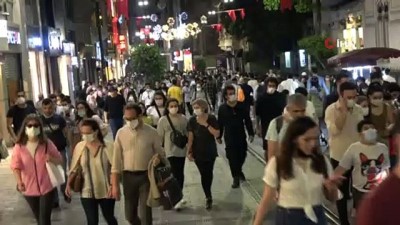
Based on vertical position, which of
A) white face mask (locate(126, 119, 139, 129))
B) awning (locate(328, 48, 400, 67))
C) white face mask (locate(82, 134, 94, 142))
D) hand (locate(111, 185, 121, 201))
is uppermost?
awning (locate(328, 48, 400, 67))

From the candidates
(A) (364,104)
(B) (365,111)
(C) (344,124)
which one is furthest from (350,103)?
(A) (364,104)

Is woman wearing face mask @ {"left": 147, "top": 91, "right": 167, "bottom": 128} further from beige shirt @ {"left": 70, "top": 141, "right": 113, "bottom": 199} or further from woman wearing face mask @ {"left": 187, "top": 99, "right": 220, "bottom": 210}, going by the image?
beige shirt @ {"left": 70, "top": 141, "right": 113, "bottom": 199}

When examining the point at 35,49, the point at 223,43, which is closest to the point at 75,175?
the point at 35,49

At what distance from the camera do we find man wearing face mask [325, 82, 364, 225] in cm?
849

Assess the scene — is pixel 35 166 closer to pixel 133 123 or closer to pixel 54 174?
pixel 54 174

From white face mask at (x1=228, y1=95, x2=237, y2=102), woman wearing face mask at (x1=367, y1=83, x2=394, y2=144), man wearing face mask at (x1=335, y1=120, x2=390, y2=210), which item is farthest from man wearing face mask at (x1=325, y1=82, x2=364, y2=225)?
white face mask at (x1=228, y1=95, x2=237, y2=102)

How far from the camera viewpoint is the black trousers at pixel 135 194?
843 cm

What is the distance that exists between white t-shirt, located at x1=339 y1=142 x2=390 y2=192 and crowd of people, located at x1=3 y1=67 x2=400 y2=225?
1cm

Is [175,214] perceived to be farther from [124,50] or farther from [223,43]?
[223,43]

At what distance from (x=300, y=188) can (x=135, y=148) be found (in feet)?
11.7

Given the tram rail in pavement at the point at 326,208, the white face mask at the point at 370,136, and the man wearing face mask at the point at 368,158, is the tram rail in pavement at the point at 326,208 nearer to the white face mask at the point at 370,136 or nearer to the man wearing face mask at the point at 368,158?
the man wearing face mask at the point at 368,158

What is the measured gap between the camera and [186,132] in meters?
10.9

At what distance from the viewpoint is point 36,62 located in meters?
28.5

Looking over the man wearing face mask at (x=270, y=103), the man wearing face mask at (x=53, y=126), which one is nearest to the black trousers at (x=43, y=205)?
the man wearing face mask at (x=53, y=126)
